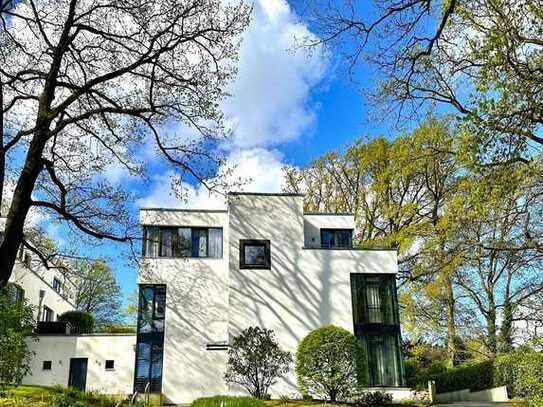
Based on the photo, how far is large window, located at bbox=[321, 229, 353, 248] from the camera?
25812 mm

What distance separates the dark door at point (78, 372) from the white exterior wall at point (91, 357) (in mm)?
161

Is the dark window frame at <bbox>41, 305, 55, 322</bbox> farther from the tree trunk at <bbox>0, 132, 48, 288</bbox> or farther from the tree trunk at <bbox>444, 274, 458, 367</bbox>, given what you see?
the tree trunk at <bbox>0, 132, 48, 288</bbox>

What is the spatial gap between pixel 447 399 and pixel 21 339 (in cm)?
2175

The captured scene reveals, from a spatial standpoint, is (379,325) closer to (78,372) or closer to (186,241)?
(186,241)

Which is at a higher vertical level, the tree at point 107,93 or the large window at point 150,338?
the tree at point 107,93

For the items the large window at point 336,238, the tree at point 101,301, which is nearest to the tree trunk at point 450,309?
the large window at point 336,238

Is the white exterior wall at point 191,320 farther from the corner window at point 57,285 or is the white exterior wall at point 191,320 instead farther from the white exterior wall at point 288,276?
the corner window at point 57,285

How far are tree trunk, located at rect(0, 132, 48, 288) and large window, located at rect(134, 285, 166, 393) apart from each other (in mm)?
11438

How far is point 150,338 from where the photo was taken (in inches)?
919

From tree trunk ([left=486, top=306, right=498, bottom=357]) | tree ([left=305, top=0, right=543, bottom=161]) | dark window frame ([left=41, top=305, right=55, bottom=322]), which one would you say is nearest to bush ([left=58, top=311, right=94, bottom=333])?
dark window frame ([left=41, top=305, right=55, bottom=322])

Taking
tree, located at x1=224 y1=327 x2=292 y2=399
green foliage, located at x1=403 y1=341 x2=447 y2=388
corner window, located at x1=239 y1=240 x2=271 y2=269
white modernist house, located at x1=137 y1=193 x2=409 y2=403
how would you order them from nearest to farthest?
1. tree, located at x1=224 y1=327 x2=292 y2=399
2. white modernist house, located at x1=137 y1=193 x2=409 y2=403
3. corner window, located at x1=239 y1=240 x2=271 y2=269
4. green foliage, located at x1=403 y1=341 x2=447 y2=388

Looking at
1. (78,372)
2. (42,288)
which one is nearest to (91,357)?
(78,372)

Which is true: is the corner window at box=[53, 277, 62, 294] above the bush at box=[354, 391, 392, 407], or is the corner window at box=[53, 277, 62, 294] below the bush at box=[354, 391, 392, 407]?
above

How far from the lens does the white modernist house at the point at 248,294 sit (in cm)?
2291
